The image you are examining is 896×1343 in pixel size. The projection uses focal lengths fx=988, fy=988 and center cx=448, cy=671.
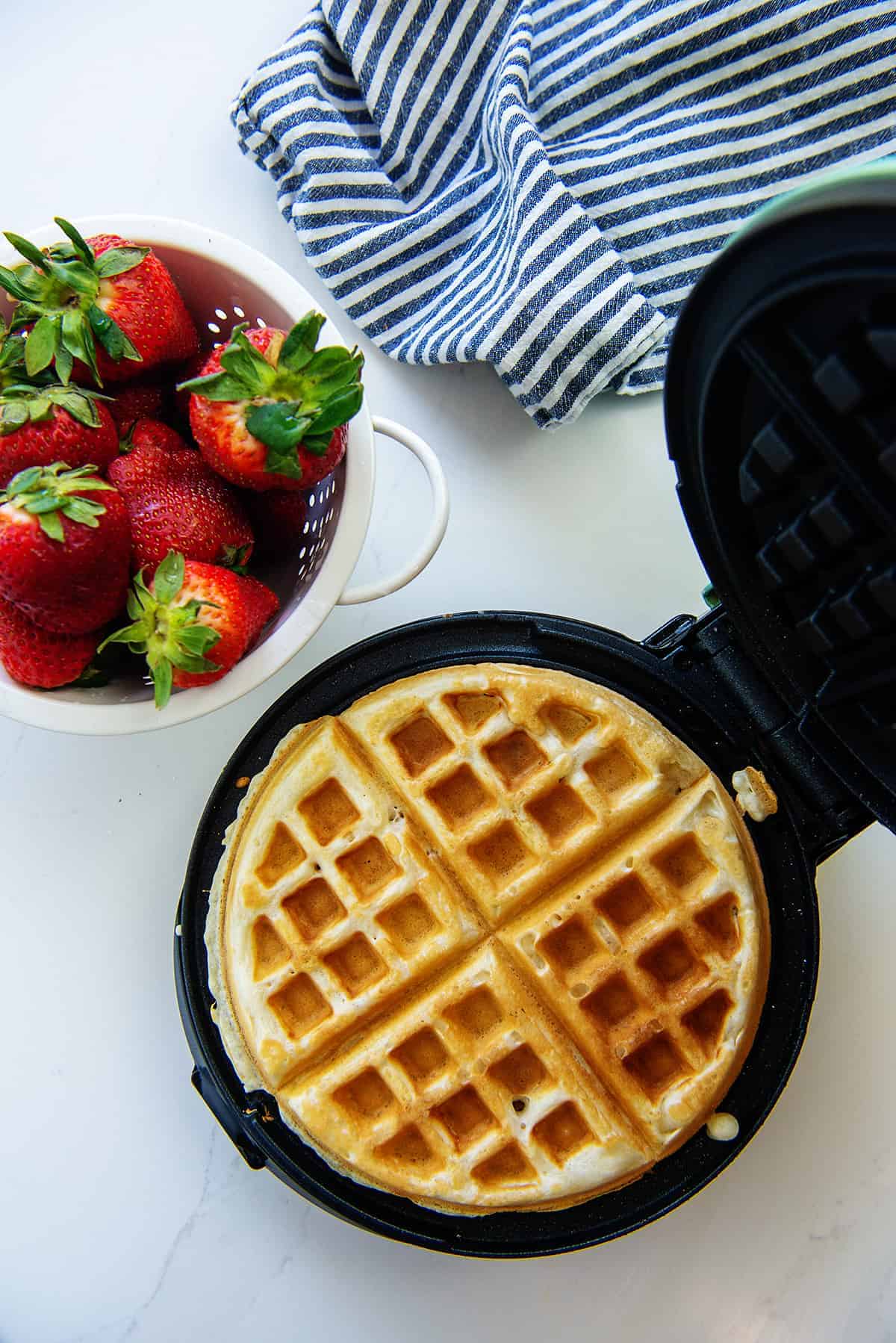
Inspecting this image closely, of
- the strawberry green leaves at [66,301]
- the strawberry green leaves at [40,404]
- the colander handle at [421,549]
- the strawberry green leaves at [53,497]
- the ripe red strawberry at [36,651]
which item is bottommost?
the colander handle at [421,549]

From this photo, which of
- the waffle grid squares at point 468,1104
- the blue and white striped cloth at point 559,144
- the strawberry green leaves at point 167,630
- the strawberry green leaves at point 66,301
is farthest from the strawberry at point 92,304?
the waffle grid squares at point 468,1104

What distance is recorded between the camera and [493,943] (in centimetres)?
120

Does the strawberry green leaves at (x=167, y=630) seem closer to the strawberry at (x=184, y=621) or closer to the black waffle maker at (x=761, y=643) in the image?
the strawberry at (x=184, y=621)

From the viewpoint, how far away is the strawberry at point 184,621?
977mm

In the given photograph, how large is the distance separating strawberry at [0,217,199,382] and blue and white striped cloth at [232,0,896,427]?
38 cm

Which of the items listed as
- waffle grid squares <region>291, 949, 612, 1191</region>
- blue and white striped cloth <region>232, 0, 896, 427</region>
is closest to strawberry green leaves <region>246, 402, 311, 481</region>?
blue and white striped cloth <region>232, 0, 896, 427</region>

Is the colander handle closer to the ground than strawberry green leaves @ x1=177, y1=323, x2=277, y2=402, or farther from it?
closer to the ground

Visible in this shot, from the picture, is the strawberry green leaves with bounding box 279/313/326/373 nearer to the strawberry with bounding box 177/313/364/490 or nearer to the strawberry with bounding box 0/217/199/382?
the strawberry with bounding box 177/313/364/490

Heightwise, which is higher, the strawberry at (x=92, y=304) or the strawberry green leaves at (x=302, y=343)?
the strawberry at (x=92, y=304)

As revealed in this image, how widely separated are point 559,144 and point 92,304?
2.38ft

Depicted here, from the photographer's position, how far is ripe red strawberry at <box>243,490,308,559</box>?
1.14 metres

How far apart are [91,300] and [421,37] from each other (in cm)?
67

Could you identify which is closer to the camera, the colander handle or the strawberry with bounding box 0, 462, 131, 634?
the strawberry with bounding box 0, 462, 131, 634

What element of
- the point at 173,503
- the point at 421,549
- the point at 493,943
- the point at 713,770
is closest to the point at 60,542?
the point at 173,503
